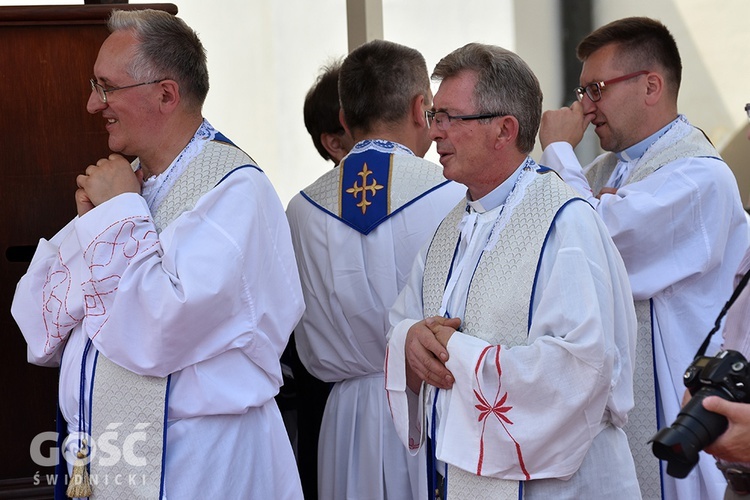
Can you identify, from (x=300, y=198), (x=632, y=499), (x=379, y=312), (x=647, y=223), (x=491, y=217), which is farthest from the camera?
(x=300, y=198)

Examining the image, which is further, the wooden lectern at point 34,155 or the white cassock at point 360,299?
the white cassock at point 360,299

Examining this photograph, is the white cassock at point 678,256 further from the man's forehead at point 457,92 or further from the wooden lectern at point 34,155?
the wooden lectern at point 34,155

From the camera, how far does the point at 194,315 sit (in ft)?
10.1

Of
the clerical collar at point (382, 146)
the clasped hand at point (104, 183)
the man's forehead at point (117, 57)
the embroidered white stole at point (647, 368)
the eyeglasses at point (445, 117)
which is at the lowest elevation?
the embroidered white stole at point (647, 368)

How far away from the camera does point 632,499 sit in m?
3.09

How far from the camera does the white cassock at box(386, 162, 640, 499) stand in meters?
2.96

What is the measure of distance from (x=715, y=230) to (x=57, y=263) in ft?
7.57

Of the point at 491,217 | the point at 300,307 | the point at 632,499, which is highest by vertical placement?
the point at 491,217

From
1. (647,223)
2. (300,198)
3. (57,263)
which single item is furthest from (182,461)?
(647,223)

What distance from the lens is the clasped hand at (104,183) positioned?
10.8 feet

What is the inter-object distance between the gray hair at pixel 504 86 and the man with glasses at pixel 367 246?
1.02 m

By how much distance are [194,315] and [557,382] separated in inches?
40.4

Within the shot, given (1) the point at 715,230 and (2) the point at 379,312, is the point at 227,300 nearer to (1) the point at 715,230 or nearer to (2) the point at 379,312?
(2) the point at 379,312

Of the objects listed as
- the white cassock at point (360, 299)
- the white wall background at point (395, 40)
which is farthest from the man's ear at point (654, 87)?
the white wall background at point (395, 40)
